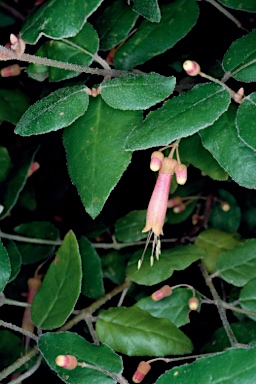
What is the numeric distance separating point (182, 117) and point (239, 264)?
1.34 feet

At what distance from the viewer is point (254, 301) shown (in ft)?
3.43

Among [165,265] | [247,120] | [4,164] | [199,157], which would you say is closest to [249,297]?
[165,265]

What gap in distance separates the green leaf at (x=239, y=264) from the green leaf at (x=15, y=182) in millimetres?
428

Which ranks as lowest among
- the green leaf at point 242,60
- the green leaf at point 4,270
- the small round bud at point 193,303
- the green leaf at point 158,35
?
the small round bud at point 193,303

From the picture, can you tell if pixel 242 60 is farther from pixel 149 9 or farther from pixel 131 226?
pixel 131 226

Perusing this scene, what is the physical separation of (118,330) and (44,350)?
144 mm

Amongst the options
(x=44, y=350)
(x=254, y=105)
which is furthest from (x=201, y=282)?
(x=254, y=105)

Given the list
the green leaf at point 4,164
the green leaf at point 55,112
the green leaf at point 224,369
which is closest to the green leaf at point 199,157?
the green leaf at point 55,112

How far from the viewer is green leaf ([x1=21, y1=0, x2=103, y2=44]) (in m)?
0.86

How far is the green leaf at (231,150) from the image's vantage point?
2.75 feet

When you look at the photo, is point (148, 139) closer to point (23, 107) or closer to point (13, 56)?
point (13, 56)

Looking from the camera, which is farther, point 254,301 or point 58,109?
point 254,301

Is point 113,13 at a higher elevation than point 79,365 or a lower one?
higher

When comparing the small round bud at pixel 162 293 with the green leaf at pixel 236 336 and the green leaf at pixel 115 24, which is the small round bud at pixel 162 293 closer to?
the green leaf at pixel 236 336
